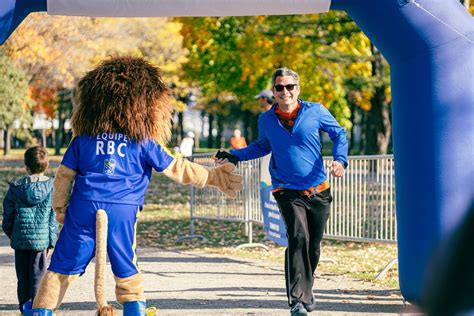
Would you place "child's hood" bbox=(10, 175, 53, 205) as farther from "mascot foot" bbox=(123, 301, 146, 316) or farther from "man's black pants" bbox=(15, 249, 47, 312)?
"mascot foot" bbox=(123, 301, 146, 316)

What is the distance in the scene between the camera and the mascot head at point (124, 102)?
5344 mm

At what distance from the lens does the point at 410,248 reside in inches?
249

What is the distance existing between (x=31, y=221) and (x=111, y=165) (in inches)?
66.1

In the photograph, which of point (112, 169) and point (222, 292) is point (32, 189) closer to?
point (112, 169)

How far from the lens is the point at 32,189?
6.59 meters

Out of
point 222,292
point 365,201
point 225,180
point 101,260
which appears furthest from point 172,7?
point 365,201

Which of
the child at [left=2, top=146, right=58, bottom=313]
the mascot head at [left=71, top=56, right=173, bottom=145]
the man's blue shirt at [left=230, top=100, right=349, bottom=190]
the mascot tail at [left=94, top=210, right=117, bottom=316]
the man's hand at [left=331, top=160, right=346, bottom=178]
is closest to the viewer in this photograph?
the mascot tail at [left=94, top=210, right=117, bottom=316]

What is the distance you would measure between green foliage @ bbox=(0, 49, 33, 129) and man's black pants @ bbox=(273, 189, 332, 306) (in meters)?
22.2

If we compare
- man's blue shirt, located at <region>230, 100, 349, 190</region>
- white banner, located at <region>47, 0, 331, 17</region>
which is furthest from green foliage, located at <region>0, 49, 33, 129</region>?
man's blue shirt, located at <region>230, 100, 349, 190</region>

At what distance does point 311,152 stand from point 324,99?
64.4 ft

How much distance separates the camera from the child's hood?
6.59 meters

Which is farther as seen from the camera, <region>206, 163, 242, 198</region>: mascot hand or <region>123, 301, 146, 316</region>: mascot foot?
<region>206, 163, 242, 198</region>: mascot hand

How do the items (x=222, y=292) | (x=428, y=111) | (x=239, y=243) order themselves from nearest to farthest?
(x=428, y=111) < (x=222, y=292) < (x=239, y=243)

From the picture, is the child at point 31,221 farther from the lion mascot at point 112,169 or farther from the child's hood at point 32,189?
the lion mascot at point 112,169
